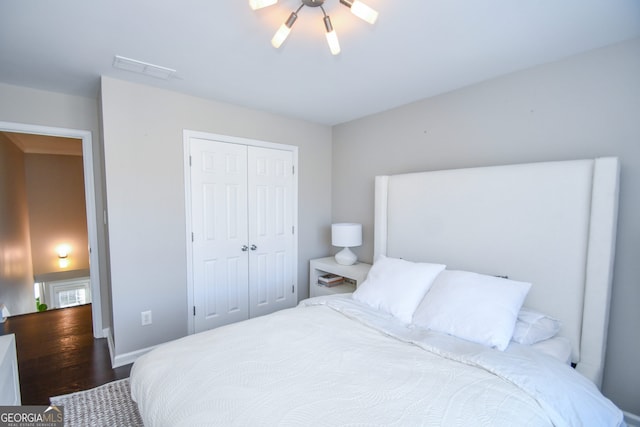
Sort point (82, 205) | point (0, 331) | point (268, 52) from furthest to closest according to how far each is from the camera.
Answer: point (82, 205) < point (268, 52) < point (0, 331)

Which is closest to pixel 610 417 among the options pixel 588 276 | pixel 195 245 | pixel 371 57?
pixel 588 276

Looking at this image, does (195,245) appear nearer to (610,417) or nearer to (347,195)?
(347,195)

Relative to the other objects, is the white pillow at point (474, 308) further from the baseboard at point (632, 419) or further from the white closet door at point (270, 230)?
the white closet door at point (270, 230)

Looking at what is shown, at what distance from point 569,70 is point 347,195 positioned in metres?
2.32

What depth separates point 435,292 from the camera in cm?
201

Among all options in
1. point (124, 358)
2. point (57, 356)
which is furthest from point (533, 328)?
point (57, 356)

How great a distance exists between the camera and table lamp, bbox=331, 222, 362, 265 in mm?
3227

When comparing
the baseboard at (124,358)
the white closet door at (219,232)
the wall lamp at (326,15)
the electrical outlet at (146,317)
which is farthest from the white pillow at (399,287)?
the baseboard at (124,358)

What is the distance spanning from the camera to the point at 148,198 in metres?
2.57

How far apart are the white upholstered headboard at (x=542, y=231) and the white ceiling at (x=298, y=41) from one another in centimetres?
78

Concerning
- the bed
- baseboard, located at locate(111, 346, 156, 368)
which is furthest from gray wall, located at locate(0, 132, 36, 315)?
the bed

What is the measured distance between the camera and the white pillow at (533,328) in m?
1.70

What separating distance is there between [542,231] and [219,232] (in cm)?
277

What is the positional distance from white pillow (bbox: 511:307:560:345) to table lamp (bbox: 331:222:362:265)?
66.8 inches
